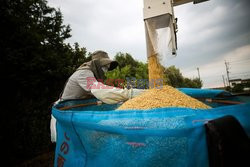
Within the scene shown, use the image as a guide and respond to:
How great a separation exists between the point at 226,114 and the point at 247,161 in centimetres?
15

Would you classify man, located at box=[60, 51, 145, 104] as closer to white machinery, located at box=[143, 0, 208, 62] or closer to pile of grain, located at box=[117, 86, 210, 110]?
pile of grain, located at box=[117, 86, 210, 110]

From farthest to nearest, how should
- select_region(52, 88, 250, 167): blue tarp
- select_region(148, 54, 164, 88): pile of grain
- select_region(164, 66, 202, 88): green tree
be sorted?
select_region(164, 66, 202, 88): green tree
select_region(148, 54, 164, 88): pile of grain
select_region(52, 88, 250, 167): blue tarp

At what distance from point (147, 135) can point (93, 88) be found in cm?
105

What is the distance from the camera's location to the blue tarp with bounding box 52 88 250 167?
470 mm

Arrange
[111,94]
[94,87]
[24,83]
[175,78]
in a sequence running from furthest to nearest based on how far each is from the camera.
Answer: [175,78] → [24,83] → [94,87] → [111,94]

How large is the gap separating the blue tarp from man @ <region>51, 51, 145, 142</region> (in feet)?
2.14

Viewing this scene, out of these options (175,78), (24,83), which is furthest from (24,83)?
(175,78)

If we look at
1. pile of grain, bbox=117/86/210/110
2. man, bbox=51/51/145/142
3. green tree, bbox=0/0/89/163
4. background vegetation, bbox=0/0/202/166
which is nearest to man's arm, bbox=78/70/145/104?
man, bbox=51/51/145/142

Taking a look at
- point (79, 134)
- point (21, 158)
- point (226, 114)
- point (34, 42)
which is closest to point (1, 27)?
point (34, 42)

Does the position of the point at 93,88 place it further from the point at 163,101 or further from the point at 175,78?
the point at 175,78

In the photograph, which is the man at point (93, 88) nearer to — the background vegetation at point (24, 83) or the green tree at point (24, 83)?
the background vegetation at point (24, 83)

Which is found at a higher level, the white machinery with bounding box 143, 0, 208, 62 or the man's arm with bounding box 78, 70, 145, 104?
the white machinery with bounding box 143, 0, 208, 62

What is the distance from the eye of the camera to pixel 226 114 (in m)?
0.47

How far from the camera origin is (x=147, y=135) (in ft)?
1.70
